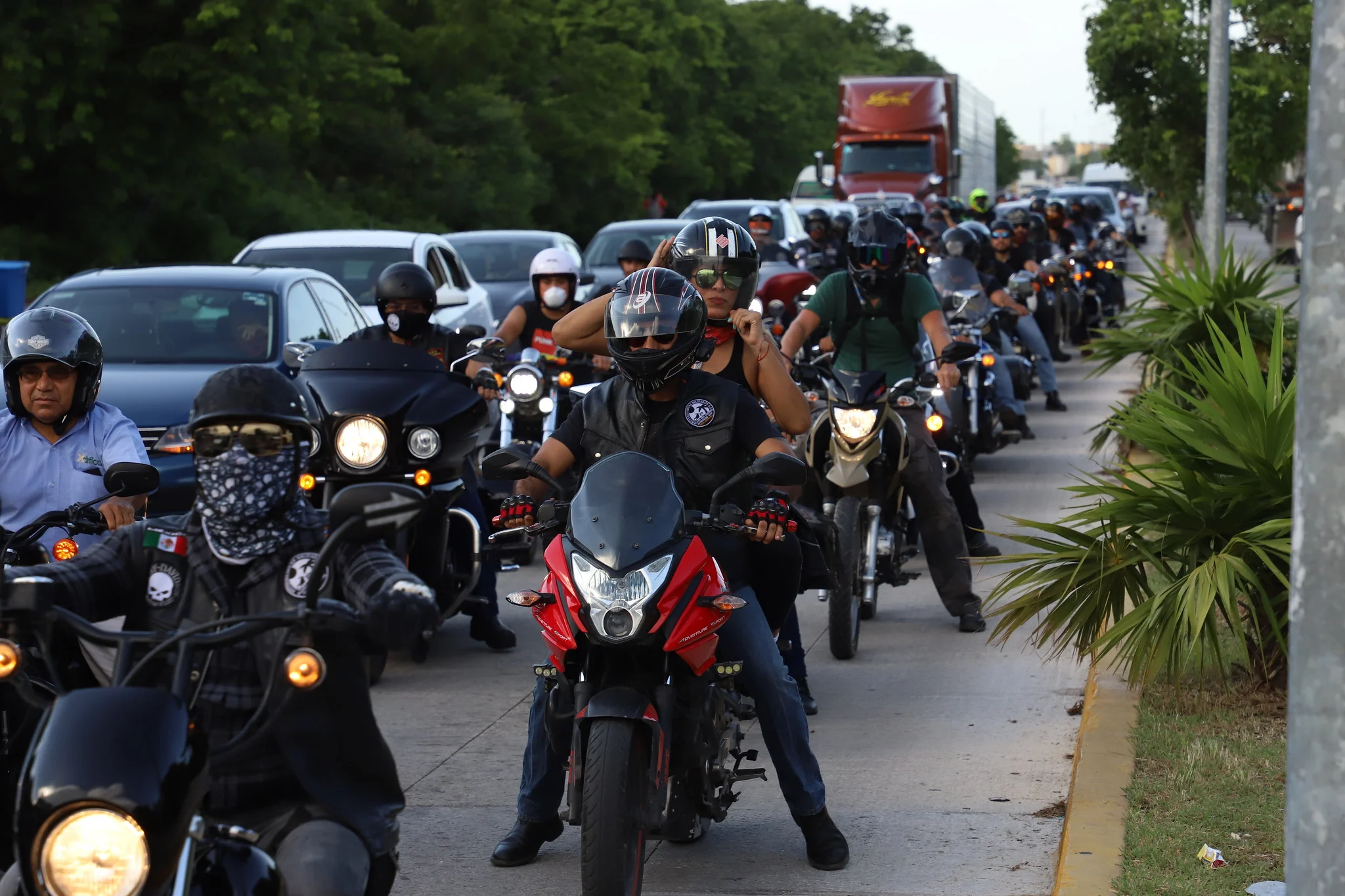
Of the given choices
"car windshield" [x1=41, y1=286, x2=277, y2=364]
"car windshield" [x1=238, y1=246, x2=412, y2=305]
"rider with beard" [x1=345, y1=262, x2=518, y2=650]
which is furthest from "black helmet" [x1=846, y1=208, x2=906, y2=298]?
"car windshield" [x1=238, y1=246, x2=412, y2=305]

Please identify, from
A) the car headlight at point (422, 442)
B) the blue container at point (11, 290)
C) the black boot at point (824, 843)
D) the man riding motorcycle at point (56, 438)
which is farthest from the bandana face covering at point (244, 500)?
the blue container at point (11, 290)

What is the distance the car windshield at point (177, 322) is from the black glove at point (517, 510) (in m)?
5.99

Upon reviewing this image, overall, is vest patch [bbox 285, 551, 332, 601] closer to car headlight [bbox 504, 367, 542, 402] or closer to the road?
the road

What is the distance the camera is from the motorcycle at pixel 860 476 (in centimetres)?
879

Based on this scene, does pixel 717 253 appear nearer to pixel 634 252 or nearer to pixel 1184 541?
pixel 1184 541

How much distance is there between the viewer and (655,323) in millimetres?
5602

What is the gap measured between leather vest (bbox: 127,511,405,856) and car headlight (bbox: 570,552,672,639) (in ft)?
3.19

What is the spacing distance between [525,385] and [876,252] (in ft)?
7.36

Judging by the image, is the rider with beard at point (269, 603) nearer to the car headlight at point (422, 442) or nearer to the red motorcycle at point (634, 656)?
the red motorcycle at point (634, 656)

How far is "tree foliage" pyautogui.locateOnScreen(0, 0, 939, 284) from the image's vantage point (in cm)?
2614

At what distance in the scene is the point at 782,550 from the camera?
5.96 m

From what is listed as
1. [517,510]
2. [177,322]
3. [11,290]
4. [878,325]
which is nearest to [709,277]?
[517,510]

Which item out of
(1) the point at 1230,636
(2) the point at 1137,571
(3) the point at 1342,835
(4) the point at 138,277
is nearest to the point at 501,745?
(2) the point at 1137,571

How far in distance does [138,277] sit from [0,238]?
15.4 m
